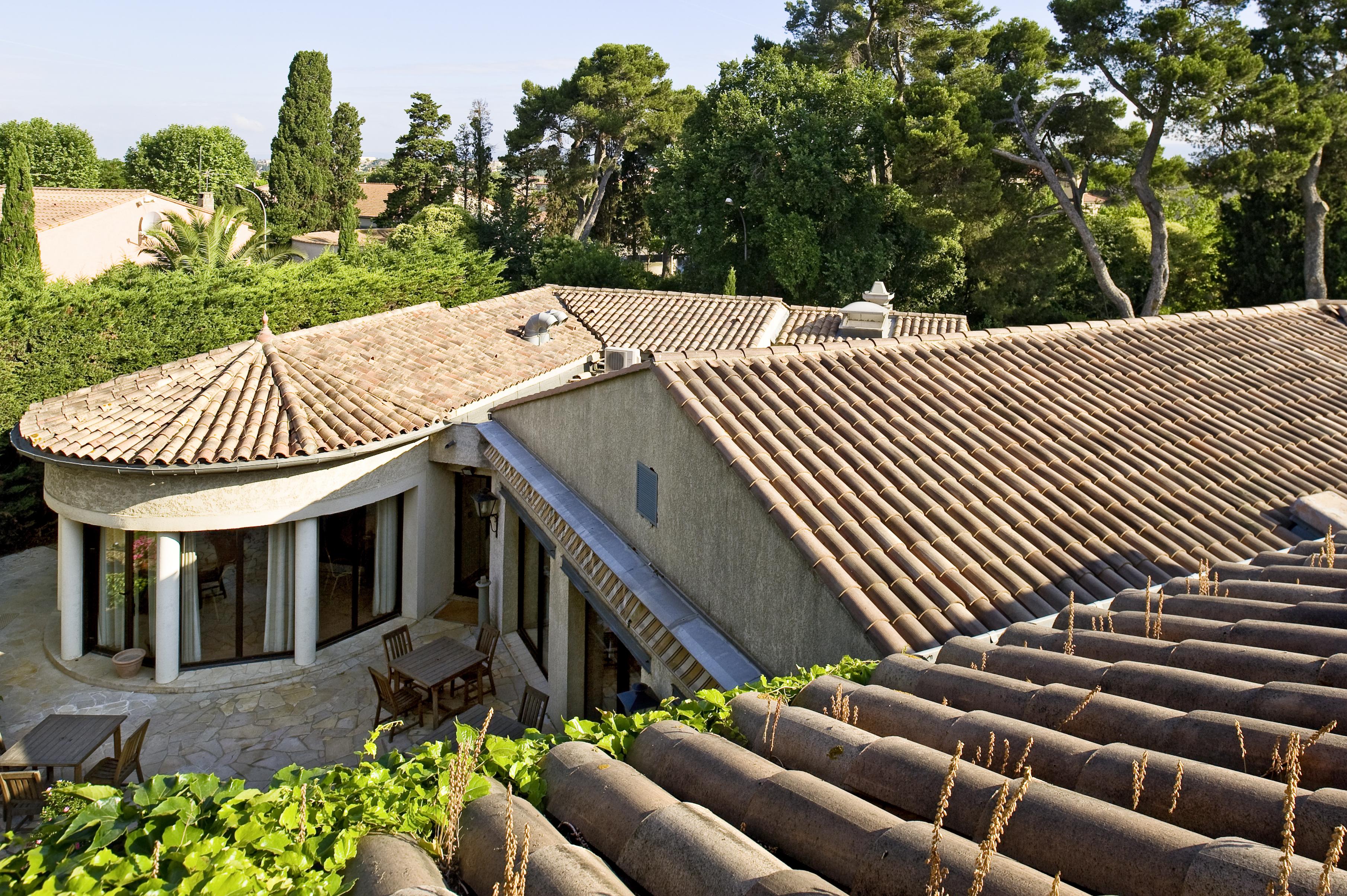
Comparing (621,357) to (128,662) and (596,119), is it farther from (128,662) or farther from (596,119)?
(596,119)

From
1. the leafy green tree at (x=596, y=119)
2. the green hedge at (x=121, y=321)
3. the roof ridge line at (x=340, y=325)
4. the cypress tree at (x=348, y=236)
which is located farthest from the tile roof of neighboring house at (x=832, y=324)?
the leafy green tree at (x=596, y=119)

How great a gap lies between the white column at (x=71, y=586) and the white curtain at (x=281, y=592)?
2768 mm

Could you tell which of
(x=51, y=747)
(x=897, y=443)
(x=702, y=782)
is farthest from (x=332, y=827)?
(x=51, y=747)

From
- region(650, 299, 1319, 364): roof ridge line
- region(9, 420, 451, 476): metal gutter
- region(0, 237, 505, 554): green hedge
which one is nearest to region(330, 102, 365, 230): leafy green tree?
region(0, 237, 505, 554): green hedge

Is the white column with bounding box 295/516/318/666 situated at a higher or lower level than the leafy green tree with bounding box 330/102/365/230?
lower

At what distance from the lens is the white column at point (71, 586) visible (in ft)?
46.2

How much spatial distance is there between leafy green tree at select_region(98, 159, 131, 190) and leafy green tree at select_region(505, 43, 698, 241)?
3211 cm

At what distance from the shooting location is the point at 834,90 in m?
36.7

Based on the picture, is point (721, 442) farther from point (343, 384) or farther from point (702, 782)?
point (343, 384)

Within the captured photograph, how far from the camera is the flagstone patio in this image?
12039mm

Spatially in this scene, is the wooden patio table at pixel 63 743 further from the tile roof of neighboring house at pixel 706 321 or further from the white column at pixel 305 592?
the tile roof of neighboring house at pixel 706 321

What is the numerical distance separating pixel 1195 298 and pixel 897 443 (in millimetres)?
32839

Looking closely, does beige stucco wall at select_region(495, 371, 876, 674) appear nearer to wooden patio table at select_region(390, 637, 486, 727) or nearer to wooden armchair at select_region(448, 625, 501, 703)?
wooden patio table at select_region(390, 637, 486, 727)

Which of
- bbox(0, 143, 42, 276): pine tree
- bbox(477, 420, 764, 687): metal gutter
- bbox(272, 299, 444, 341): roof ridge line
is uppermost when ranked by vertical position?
bbox(0, 143, 42, 276): pine tree
